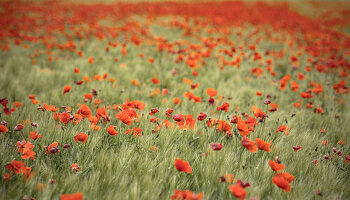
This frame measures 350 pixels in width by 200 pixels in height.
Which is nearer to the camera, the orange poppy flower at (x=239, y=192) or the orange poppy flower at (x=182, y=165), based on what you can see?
the orange poppy flower at (x=239, y=192)

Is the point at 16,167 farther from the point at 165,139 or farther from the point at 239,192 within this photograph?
the point at 239,192

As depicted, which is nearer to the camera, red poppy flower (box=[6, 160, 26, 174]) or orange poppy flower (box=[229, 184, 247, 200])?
orange poppy flower (box=[229, 184, 247, 200])

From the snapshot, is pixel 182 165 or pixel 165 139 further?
pixel 165 139

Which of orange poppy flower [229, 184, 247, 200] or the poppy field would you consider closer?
orange poppy flower [229, 184, 247, 200]

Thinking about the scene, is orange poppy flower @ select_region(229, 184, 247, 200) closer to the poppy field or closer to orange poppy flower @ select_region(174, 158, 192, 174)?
the poppy field

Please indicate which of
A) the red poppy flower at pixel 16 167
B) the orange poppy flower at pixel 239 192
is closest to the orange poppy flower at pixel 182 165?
the orange poppy flower at pixel 239 192

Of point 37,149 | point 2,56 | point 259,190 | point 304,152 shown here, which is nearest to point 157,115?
point 37,149

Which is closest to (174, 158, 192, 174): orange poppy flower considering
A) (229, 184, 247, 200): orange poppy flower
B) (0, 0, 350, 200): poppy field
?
(0, 0, 350, 200): poppy field

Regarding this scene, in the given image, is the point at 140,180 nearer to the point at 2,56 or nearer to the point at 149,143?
the point at 149,143

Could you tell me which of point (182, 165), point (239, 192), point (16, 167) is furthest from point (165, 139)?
point (16, 167)

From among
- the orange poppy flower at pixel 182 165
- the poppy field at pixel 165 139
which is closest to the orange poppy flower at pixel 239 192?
the poppy field at pixel 165 139

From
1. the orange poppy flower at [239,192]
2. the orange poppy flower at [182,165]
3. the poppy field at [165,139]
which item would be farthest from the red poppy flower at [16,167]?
the orange poppy flower at [239,192]

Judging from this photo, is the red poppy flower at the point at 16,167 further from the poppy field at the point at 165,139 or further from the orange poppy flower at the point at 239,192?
the orange poppy flower at the point at 239,192

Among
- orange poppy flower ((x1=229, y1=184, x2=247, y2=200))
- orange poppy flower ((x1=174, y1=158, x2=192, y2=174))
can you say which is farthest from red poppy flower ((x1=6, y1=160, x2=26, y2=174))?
orange poppy flower ((x1=229, y1=184, x2=247, y2=200))
